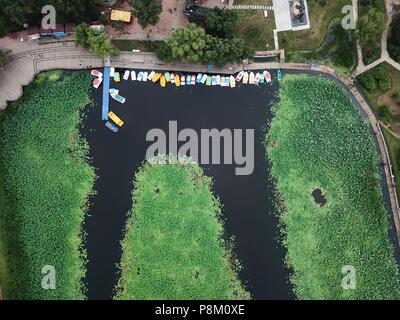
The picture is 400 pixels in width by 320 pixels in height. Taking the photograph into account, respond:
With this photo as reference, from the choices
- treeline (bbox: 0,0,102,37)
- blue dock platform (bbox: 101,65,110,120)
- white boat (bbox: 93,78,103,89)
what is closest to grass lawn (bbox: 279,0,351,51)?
blue dock platform (bbox: 101,65,110,120)

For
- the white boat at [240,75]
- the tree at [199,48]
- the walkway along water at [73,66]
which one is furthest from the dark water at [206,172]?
the tree at [199,48]

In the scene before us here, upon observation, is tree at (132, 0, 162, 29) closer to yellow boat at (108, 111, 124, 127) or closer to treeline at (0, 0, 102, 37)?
treeline at (0, 0, 102, 37)

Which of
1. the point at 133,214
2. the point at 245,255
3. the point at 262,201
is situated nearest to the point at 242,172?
the point at 262,201

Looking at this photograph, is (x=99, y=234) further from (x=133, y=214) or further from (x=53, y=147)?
(x=53, y=147)

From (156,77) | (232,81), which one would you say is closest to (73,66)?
(156,77)

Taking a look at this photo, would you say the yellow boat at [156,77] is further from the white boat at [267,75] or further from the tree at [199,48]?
the white boat at [267,75]
